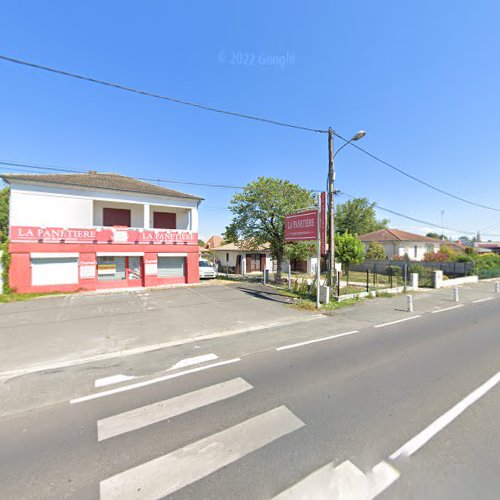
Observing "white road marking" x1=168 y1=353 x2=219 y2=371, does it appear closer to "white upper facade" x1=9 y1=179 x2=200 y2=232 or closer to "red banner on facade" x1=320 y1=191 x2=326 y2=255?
"red banner on facade" x1=320 y1=191 x2=326 y2=255

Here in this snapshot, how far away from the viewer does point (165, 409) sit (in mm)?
3420

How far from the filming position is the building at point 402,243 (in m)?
33.2

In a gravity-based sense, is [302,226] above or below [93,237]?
above

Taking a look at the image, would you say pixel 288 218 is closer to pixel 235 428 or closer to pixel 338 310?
pixel 338 310

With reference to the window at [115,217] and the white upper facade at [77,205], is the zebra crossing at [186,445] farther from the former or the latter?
the window at [115,217]

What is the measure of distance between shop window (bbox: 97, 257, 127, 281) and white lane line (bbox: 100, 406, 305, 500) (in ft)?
47.9

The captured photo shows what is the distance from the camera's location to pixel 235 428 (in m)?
3.01

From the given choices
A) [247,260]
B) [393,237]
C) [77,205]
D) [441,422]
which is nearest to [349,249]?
[441,422]

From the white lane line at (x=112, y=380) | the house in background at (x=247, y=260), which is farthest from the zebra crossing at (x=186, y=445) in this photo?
the house in background at (x=247, y=260)

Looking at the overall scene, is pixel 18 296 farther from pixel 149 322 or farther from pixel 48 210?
pixel 149 322

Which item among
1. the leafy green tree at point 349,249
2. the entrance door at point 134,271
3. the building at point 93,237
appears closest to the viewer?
the building at point 93,237

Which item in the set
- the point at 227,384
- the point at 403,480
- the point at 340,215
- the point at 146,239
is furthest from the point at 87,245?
the point at 340,215

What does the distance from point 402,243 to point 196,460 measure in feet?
123

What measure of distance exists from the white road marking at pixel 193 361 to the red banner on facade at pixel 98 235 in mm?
12192
